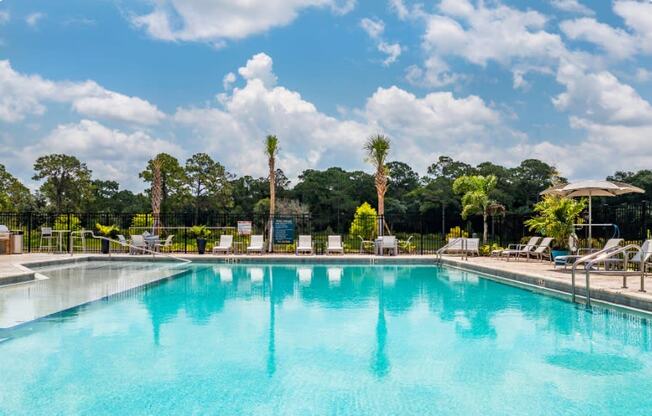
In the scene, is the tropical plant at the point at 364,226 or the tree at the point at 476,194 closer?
the tropical plant at the point at 364,226

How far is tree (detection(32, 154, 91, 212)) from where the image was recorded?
36.2 meters

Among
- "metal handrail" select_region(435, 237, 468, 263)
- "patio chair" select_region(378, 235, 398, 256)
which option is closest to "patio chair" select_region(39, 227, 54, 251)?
"patio chair" select_region(378, 235, 398, 256)

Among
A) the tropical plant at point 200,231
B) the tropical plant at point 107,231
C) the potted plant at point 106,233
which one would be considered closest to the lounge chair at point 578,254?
the tropical plant at point 200,231

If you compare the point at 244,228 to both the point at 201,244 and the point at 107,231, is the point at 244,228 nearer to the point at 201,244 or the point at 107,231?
the point at 201,244

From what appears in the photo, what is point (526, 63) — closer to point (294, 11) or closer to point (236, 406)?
point (294, 11)

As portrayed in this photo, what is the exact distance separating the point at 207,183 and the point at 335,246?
24.8 m

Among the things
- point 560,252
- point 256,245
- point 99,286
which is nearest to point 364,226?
point 256,245

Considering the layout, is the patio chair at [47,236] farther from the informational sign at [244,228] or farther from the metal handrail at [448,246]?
the metal handrail at [448,246]

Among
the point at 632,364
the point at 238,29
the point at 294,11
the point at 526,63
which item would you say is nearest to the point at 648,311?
the point at 632,364

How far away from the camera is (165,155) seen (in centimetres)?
3931

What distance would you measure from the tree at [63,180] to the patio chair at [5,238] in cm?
2053

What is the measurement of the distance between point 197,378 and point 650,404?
3320 millimetres

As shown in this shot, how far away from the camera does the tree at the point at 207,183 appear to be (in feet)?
133

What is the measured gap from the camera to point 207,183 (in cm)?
4078
